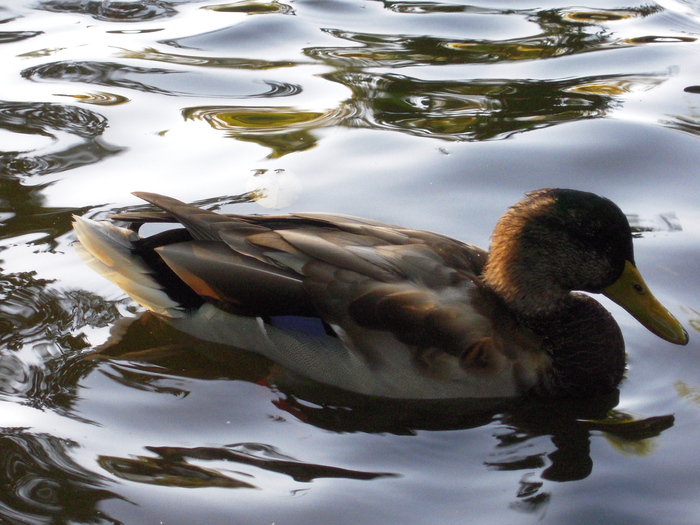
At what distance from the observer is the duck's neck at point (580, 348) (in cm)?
389

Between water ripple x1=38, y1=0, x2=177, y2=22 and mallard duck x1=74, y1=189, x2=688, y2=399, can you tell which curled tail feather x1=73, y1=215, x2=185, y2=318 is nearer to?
mallard duck x1=74, y1=189, x2=688, y2=399

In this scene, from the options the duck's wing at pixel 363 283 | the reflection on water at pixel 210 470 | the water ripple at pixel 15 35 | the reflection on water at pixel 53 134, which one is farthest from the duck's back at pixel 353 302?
the water ripple at pixel 15 35

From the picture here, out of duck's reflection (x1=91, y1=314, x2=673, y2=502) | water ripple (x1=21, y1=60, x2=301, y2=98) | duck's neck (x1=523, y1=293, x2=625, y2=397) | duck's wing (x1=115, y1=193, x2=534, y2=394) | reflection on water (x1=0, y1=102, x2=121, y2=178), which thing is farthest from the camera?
water ripple (x1=21, y1=60, x2=301, y2=98)

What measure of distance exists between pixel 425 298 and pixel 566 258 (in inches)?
26.4

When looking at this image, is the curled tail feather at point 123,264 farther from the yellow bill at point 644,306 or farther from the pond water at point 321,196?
the yellow bill at point 644,306

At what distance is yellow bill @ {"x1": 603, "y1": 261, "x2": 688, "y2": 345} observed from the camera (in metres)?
3.92

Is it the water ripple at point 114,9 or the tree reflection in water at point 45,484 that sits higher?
the water ripple at point 114,9

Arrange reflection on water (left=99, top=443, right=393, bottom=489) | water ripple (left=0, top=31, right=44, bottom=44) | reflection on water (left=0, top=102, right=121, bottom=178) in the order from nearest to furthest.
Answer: reflection on water (left=99, top=443, right=393, bottom=489) < reflection on water (left=0, top=102, right=121, bottom=178) < water ripple (left=0, top=31, right=44, bottom=44)

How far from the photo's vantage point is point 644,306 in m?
3.96

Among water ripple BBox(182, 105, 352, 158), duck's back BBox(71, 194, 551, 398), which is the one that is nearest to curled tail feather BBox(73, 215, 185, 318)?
duck's back BBox(71, 194, 551, 398)

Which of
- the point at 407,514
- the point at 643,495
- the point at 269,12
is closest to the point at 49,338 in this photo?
the point at 407,514

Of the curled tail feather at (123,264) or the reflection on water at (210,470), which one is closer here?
the reflection on water at (210,470)

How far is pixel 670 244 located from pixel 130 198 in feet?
10.2

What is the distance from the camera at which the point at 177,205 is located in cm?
412
